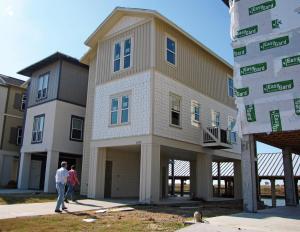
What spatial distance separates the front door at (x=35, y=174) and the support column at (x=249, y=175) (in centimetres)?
2067

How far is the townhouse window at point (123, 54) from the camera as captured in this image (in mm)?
20180

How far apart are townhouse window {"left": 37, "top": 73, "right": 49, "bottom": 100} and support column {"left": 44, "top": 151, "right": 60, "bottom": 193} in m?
5.38

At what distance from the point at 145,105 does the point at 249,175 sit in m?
7.00

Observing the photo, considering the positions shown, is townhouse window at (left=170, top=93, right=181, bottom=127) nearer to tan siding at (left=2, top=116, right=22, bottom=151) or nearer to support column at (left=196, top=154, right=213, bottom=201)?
support column at (left=196, top=154, right=213, bottom=201)

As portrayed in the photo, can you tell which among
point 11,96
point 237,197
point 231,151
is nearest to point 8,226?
point 231,151

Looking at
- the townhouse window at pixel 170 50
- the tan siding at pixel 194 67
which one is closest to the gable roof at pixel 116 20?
the tan siding at pixel 194 67

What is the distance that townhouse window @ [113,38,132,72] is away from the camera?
20180mm

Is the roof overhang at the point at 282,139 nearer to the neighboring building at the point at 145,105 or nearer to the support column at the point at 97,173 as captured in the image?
the neighboring building at the point at 145,105

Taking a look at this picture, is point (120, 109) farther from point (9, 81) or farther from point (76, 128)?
point (9, 81)

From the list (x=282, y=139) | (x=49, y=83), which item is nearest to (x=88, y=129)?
(x=49, y=83)

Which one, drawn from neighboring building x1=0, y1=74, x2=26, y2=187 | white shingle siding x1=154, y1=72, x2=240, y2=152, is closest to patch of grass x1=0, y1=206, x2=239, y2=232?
white shingle siding x1=154, y1=72, x2=240, y2=152

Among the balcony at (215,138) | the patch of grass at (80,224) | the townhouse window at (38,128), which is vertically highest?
the townhouse window at (38,128)

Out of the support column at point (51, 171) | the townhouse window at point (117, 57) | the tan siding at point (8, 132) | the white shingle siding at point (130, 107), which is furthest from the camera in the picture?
the tan siding at point (8, 132)

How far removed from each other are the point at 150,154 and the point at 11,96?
890 inches
